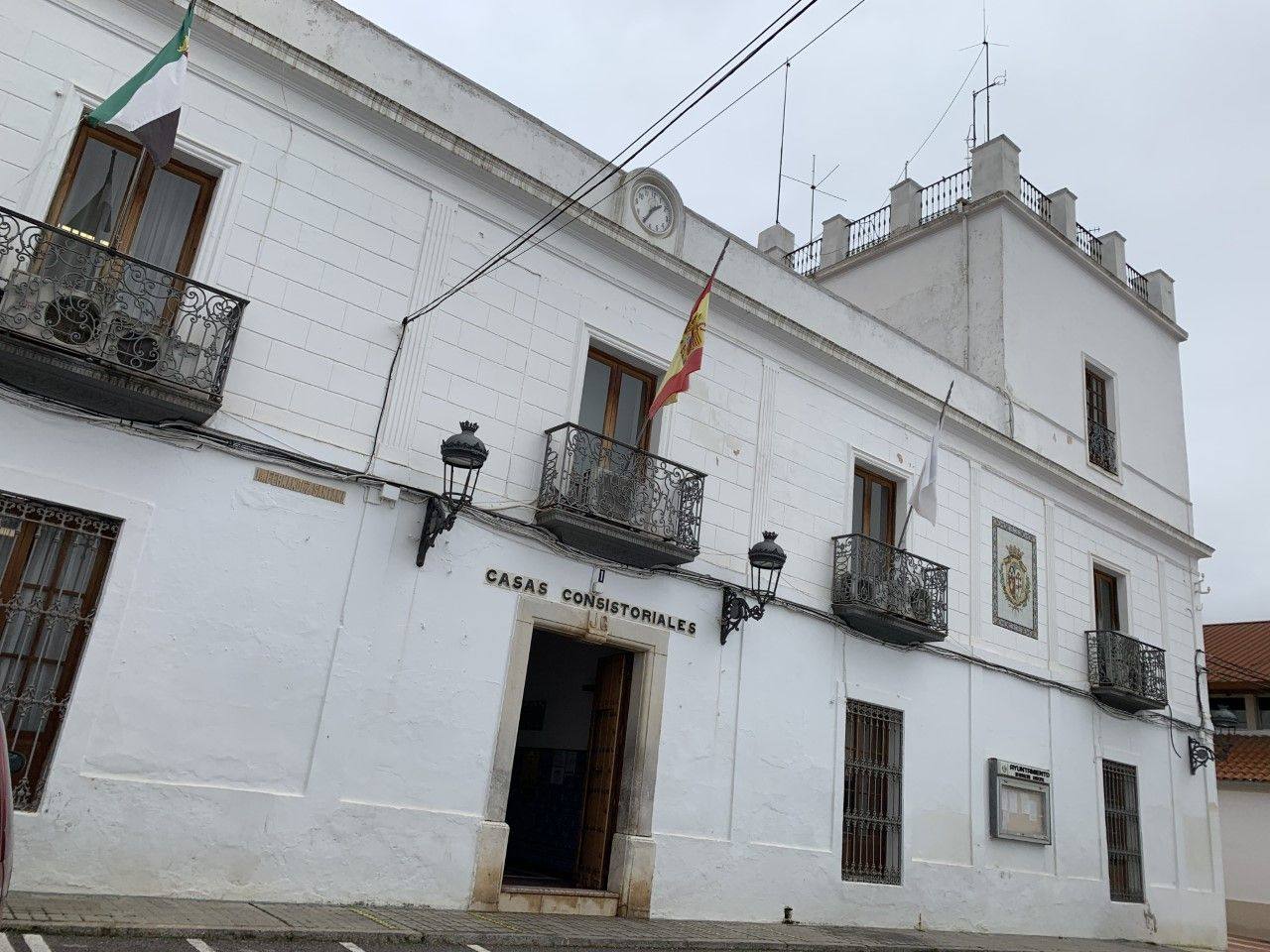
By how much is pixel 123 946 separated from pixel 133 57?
610 cm

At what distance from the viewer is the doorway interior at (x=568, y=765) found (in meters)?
9.31

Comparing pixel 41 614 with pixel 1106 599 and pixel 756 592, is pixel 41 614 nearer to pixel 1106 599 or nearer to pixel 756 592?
pixel 756 592

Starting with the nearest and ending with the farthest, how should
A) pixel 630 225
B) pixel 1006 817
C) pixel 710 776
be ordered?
pixel 710 776 → pixel 630 225 → pixel 1006 817

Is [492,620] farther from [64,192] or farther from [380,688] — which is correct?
[64,192]

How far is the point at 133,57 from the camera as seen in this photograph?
24.8ft

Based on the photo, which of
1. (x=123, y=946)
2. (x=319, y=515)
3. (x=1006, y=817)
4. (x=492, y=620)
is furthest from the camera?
(x=1006, y=817)

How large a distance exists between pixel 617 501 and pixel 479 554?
4.47 ft

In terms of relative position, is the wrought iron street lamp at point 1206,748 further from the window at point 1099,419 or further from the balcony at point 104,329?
the balcony at point 104,329

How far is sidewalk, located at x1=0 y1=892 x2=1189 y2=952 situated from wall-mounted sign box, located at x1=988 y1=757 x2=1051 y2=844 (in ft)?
8.52

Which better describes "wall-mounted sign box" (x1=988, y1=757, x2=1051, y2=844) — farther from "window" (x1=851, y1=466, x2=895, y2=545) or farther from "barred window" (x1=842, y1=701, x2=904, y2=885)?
"window" (x1=851, y1=466, x2=895, y2=545)

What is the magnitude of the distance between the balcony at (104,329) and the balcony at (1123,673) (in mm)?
11951

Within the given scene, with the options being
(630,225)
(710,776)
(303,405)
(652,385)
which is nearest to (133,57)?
(303,405)

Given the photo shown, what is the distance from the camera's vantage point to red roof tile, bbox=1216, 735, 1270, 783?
59.4 feet

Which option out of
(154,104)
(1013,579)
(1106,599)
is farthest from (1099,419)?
(154,104)
